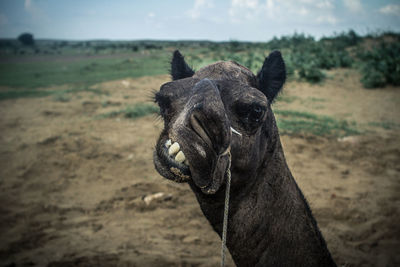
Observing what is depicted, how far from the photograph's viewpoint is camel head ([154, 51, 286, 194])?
1.46m

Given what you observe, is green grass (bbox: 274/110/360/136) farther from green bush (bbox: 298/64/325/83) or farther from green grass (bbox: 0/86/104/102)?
green grass (bbox: 0/86/104/102)

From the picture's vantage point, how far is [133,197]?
5.98m

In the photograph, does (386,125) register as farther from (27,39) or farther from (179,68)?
(27,39)

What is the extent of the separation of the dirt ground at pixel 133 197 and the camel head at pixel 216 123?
2791 millimetres

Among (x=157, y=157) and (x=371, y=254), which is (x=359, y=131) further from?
(x=157, y=157)

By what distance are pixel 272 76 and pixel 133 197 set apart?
4745 millimetres

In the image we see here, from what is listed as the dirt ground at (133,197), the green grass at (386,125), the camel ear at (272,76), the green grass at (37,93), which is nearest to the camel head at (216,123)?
the camel ear at (272,76)

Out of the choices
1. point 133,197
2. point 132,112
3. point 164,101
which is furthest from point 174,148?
point 132,112

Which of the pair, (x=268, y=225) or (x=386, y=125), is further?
(x=386, y=125)

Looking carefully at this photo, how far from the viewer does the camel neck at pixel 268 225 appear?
2004 mm

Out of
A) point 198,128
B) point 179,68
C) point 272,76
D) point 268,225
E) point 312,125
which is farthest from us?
point 312,125

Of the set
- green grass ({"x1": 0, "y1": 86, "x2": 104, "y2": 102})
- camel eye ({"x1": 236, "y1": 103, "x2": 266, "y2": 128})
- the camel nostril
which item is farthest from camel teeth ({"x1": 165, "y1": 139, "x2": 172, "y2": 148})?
green grass ({"x1": 0, "y1": 86, "x2": 104, "y2": 102})

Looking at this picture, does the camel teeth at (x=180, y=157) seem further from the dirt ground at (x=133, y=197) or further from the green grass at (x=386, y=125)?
the green grass at (x=386, y=125)

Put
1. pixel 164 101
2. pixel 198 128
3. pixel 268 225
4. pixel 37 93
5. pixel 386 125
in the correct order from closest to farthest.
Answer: pixel 198 128, pixel 164 101, pixel 268 225, pixel 386 125, pixel 37 93
